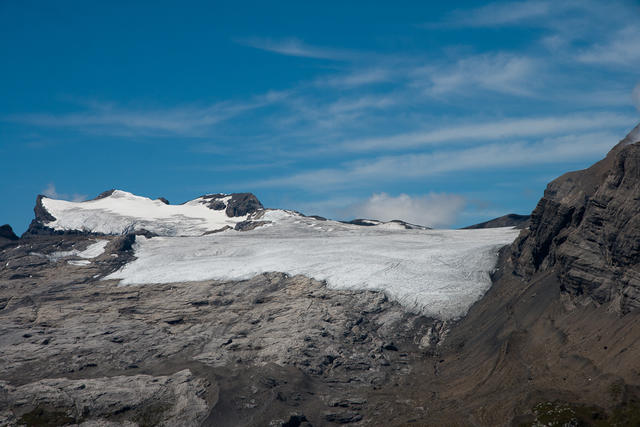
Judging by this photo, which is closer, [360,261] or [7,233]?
[360,261]

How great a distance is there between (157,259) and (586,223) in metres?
69.5

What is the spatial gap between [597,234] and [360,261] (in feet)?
121

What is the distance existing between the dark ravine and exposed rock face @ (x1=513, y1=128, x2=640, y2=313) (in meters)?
0.17

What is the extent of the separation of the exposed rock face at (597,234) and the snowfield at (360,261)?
999 centimetres

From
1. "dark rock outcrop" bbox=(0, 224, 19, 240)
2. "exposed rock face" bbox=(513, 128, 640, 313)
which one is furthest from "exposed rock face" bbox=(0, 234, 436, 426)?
"dark rock outcrop" bbox=(0, 224, 19, 240)

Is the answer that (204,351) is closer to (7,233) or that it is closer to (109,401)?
(109,401)

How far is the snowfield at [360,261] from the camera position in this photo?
94.3 metres

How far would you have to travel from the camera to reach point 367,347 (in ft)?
277

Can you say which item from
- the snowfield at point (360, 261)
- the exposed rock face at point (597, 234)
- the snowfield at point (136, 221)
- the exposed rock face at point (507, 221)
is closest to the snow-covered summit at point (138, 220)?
the snowfield at point (136, 221)

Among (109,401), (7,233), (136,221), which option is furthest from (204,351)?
(136,221)

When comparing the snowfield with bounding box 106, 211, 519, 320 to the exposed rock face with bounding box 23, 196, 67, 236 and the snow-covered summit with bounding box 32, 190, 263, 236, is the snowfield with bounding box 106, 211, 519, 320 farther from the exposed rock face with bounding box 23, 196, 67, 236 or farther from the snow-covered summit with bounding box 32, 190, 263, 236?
the exposed rock face with bounding box 23, 196, 67, 236

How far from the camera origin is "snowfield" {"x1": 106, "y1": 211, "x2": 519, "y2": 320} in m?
94.3

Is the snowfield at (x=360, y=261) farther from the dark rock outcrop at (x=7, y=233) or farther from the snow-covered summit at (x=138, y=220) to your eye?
the snow-covered summit at (x=138, y=220)

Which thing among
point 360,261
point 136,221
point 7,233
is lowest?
point 360,261
